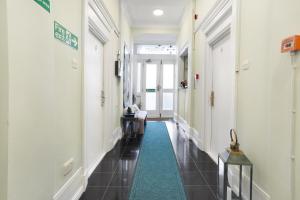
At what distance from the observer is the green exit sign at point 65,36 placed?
1.65m

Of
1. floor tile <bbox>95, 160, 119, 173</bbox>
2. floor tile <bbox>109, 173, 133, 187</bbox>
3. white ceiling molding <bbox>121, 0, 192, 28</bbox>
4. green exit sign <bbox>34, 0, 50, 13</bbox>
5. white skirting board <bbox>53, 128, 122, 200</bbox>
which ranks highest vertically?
white ceiling molding <bbox>121, 0, 192, 28</bbox>

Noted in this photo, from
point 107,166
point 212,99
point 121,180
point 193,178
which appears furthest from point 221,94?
point 107,166

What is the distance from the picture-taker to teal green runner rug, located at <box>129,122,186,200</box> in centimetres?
216

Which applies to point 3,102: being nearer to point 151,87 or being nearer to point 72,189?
point 72,189

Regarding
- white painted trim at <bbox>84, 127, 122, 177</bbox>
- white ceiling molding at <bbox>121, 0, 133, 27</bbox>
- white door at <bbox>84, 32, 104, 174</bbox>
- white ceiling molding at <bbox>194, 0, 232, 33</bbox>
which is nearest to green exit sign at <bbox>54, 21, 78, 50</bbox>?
white door at <bbox>84, 32, 104, 174</bbox>

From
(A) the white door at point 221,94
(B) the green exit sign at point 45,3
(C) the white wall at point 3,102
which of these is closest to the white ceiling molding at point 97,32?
(B) the green exit sign at point 45,3

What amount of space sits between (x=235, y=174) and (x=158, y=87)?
6.69 m

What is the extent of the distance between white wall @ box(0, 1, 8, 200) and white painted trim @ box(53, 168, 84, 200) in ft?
2.32

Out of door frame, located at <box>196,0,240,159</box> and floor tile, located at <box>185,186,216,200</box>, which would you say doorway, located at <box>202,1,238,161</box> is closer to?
door frame, located at <box>196,0,240,159</box>

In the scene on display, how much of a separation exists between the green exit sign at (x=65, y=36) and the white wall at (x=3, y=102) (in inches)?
23.9

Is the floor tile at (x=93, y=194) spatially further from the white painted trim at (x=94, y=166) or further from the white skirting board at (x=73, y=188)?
the white painted trim at (x=94, y=166)

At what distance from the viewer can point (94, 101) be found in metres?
3.10

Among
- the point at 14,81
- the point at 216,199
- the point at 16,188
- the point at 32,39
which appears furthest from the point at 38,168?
the point at 216,199

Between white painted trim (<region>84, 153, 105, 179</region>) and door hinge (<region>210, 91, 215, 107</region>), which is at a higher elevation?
door hinge (<region>210, 91, 215, 107</region>)
